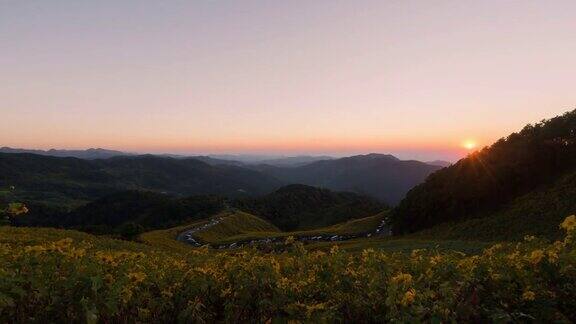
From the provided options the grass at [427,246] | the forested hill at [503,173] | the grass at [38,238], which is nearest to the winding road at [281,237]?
the forested hill at [503,173]

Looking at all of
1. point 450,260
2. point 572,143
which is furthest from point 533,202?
point 450,260

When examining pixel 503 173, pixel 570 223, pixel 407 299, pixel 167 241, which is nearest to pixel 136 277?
pixel 407 299

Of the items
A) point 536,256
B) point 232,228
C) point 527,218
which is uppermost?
point 536,256

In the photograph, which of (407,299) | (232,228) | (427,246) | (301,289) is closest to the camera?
(407,299)

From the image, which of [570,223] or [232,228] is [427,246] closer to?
[570,223]

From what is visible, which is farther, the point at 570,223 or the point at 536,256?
the point at 570,223

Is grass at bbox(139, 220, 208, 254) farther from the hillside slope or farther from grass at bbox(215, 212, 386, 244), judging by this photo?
the hillside slope

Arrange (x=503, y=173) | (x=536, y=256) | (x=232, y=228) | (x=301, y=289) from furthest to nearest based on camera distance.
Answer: (x=232, y=228) < (x=503, y=173) < (x=301, y=289) < (x=536, y=256)
